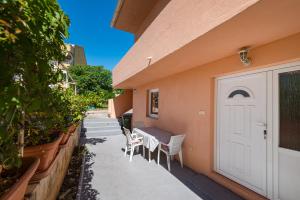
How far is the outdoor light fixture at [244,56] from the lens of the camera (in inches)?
125

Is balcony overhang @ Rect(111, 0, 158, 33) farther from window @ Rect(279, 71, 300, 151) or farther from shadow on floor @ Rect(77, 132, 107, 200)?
shadow on floor @ Rect(77, 132, 107, 200)

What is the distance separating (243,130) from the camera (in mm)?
3664

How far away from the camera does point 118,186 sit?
391 cm

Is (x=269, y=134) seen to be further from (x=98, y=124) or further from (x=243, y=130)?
(x=98, y=124)

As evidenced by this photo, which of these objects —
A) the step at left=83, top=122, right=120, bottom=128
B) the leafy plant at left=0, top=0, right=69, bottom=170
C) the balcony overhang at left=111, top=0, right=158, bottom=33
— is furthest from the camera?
the step at left=83, top=122, right=120, bottom=128

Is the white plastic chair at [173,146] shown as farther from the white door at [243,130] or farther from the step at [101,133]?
the step at [101,133]

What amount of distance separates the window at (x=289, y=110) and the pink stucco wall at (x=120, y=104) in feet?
37.5

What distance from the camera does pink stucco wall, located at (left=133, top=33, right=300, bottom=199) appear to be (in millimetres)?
2936

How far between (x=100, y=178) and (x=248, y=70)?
4.36 metres

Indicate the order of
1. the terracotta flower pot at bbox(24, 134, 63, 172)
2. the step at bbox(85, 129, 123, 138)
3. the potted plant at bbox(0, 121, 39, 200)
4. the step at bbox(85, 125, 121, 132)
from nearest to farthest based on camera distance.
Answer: the potted plant at bbox(0, 121, 39, 200) < the terracotta flower pot at bbox(24, 134, 63, 172) < the step at bbox(85, 129, 123, 138) < the step at bbox(85, 125, 121, 132)

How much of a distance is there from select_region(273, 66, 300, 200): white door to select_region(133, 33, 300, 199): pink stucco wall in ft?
1.24

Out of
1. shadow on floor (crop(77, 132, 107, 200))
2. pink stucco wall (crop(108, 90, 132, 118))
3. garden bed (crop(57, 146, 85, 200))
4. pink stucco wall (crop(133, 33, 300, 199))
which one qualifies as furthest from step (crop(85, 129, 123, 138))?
pink stucco wall (crop(133, 33, 300, 199))

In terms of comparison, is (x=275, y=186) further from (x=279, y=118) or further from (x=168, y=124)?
(x=168, y=124)

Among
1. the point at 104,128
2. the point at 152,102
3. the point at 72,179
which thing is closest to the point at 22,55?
the point at 72,179
